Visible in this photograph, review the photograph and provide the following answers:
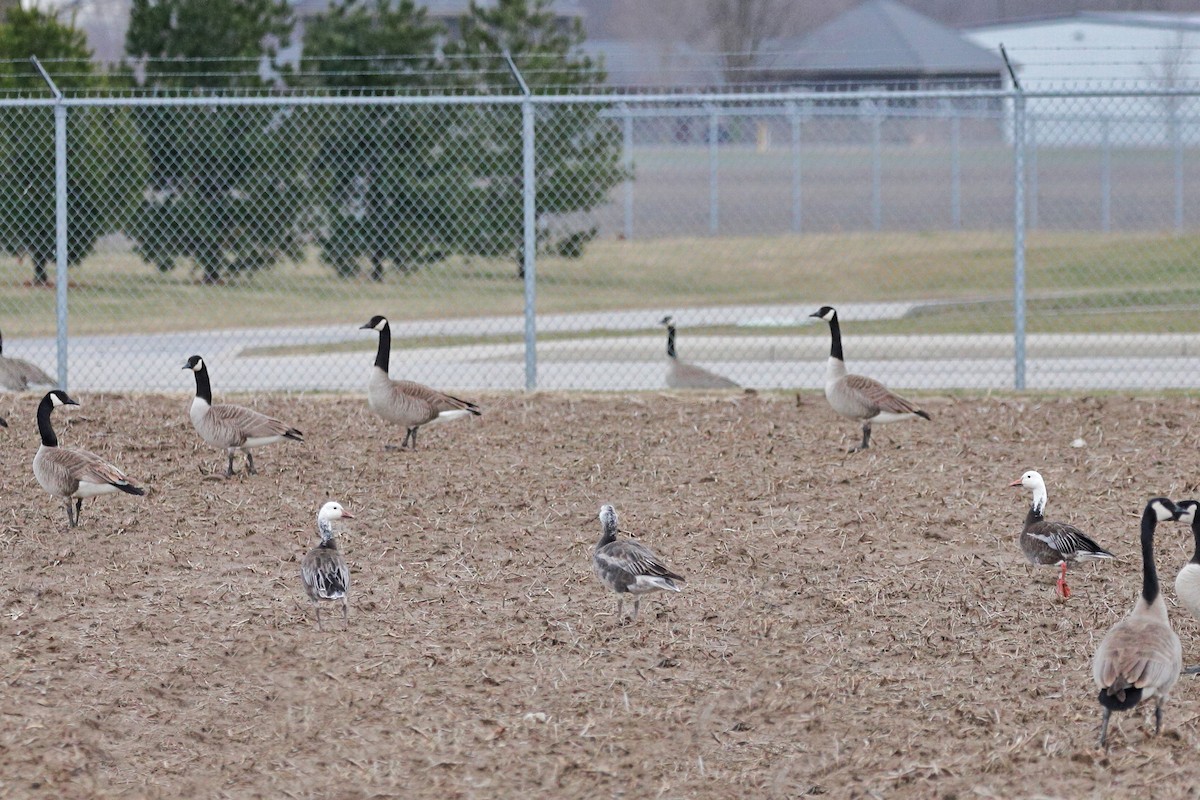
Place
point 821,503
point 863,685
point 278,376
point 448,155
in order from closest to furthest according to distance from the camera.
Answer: point 863,685 < point 821,503 < point 278,376 < point 448,155

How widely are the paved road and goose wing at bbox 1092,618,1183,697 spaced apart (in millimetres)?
7990

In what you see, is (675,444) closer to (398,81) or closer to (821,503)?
(821,503)

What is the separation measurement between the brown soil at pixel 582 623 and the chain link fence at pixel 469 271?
303 cm

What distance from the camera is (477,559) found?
7703 mm

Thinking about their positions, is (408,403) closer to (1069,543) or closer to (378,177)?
(1069,543)

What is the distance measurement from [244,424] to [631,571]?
374 centimetres

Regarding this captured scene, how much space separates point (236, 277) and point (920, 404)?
12.6 m

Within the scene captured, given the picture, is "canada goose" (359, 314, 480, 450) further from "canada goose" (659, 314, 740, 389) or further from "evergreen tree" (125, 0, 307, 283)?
"evergreen tree" (125, 0, 307, 283)

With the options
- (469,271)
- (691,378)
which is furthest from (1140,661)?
(469,271)

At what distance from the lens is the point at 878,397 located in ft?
32.7

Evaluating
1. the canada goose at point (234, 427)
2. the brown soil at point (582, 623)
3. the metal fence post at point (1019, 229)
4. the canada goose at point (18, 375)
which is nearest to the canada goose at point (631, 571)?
the brown soil at point (582, 623)

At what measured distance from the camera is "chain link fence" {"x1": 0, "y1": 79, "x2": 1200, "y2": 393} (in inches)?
585

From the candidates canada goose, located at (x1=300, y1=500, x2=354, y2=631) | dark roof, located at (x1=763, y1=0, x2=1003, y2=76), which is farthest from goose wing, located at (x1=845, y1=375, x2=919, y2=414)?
dark roof, located at (x1=763, y1=0, x2=1003, y2=76)

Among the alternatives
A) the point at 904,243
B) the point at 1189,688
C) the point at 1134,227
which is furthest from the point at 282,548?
the point at 1134,227
